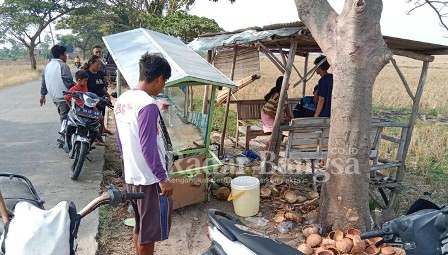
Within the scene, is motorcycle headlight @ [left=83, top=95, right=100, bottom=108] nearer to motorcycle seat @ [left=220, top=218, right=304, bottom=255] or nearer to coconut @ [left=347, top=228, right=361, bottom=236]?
coconut @ [left=347, top=228, right=361, bottom=236]

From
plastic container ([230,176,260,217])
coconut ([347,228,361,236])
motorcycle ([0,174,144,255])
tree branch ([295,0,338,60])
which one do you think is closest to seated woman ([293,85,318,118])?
plastic container ([230,176,260,217])

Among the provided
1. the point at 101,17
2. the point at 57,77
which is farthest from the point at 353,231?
the point at 101,17

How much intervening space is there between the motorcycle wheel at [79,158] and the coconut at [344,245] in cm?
356

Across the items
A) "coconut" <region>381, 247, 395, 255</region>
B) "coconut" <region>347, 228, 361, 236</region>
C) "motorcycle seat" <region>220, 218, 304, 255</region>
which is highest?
"motorcycle seat" <region>220, 218, 304, 255</region>

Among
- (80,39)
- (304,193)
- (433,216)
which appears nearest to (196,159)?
(304,193)

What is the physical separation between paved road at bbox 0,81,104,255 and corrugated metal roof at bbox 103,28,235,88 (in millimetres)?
1702

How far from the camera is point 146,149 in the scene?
2.74m

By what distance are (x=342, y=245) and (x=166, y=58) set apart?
2.93 meters

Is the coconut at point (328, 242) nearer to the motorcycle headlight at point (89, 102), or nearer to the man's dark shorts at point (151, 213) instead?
the man's dark shorts at point (151, 213)

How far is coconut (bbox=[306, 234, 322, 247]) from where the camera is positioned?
389cm

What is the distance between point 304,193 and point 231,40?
257 centimetres

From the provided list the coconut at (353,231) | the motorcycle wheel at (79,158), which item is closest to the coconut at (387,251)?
the coconut at (353,231)

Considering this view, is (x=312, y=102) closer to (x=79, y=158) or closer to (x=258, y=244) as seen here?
(x=79, y=158)

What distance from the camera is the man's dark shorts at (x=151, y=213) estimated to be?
2980mm
